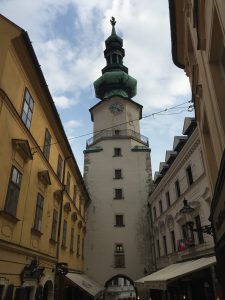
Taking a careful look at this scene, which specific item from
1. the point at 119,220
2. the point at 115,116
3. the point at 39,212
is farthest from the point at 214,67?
the point at 115,116

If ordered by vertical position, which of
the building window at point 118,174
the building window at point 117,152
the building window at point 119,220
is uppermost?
the building window at point 117,152

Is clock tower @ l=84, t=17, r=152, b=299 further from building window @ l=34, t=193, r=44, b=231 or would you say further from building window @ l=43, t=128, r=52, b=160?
building window @ l=34, t=193, r=44, b=231

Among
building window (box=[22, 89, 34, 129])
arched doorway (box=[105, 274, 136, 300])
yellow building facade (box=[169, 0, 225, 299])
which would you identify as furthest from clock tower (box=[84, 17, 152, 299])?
yellow building facade (box=[169, 0, 225, 299])

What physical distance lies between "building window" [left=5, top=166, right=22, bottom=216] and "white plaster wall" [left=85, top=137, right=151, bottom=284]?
759 inches

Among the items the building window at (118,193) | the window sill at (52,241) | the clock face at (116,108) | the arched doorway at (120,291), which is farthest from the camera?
the arched doorway at (120,291)

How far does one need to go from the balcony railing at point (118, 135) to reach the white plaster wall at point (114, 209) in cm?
60

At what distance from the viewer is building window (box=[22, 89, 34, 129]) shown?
35.1 ft

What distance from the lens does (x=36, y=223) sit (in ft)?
39.1

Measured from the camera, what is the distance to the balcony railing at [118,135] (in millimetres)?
32875

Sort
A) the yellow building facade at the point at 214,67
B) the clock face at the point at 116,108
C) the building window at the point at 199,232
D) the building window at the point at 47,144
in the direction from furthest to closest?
the clock face at the point at 116,108 → the building window at the point at 199,232 → the building window at the point at 47,144 → the yellow building facade at the point at 214,67

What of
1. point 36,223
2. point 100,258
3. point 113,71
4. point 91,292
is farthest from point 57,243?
point 113,71

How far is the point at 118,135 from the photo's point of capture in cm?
3303

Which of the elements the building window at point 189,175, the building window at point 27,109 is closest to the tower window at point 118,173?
the building window at point 189,175

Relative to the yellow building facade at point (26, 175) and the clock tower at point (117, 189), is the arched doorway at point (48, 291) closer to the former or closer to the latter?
the yellow building facade at point (26, 175)
